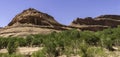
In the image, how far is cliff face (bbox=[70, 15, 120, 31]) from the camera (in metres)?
165

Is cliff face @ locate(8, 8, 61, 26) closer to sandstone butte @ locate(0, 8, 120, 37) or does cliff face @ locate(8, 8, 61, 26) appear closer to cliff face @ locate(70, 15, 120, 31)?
sandstone butte @ locate(0, 8, 120, 37)

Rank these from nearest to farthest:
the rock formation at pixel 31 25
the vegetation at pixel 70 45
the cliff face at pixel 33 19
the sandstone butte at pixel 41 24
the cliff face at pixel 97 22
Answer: the vegetation at pixel 70 45
the rock formation at pixel 31 25
the sandstone butte at pixel 41 24
the cliff face at pixel 33 19
the cliff face at pixel 97 22

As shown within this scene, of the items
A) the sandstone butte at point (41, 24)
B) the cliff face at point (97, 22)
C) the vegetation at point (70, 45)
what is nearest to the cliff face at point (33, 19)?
the sandstone butte at point (41, 24)

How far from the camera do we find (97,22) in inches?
6988

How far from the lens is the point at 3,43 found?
110438mm

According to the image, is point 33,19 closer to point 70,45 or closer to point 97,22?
point 97,22

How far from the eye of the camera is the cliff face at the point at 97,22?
16500 centimetres

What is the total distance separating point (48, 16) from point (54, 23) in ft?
41.8

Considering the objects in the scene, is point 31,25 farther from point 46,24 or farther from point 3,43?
point 3,43

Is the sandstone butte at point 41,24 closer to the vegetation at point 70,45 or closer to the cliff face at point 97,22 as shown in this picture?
the cliff face at point 97,22

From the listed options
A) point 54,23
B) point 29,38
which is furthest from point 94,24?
point 29,38

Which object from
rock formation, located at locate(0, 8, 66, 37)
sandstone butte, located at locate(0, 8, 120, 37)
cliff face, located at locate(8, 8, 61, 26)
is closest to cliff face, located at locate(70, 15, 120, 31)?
sandstone butte, located at locate(0, 8, 120, 37)

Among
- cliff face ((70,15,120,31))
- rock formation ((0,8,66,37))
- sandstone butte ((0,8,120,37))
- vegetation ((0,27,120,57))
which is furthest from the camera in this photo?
cliff face ((70,15,120,31))

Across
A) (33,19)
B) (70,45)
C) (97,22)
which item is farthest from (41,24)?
(70,45)
